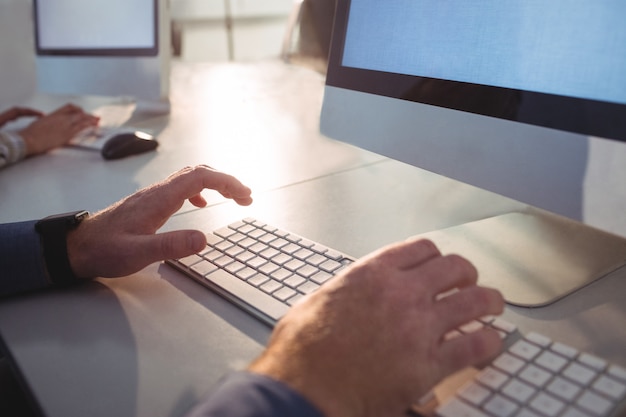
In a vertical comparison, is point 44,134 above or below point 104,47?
below

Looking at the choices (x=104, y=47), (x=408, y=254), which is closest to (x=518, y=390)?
(x=408, y=254)

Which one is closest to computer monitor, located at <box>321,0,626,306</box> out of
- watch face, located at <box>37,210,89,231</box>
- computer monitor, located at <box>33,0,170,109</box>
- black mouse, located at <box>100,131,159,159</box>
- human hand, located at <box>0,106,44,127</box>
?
watch face, located at <box>37,210,89,231</box>

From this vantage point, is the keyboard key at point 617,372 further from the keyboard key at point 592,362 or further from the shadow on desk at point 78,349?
the shadow on desk at point 78,349

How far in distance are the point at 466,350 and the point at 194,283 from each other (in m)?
0.30

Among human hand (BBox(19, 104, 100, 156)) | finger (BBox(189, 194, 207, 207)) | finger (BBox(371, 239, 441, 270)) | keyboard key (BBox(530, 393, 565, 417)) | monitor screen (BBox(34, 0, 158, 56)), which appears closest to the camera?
keyboard key (BBox(530, 393, 565, 417))

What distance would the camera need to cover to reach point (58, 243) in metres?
0.59

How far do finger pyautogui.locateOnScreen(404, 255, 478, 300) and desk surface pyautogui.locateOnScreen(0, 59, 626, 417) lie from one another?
0.08 m

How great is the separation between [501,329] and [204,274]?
0.29m

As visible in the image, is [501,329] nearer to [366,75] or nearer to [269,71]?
[366,75]

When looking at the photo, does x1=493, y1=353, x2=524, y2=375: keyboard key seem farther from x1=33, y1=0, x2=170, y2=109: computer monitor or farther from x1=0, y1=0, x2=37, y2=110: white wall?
x1=0, y1=0, x2=37, y2=110: white wall

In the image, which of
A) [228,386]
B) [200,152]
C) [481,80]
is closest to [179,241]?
[228,386]

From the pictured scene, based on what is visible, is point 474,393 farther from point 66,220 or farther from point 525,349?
point 66,220

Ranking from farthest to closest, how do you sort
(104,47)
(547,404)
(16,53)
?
(16,53)
(104,47)
(547,404)

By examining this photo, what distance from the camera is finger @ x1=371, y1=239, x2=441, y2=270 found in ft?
1.48
